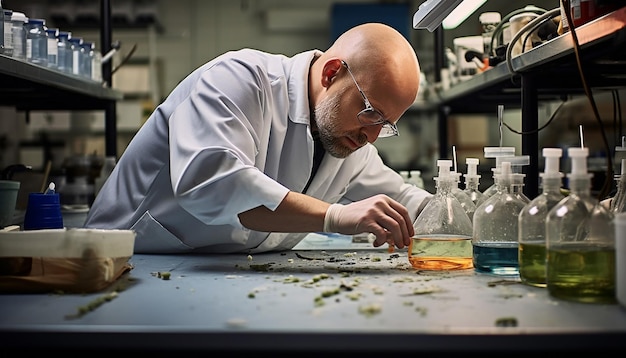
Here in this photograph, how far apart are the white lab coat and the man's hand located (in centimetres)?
14

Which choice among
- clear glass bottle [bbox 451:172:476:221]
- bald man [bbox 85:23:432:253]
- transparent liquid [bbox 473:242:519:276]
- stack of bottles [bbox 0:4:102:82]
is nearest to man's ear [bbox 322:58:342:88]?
bald man [bbox 85:23:432:253]

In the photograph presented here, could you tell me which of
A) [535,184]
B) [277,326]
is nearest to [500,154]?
[535,184]

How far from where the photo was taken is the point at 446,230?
162 centimetres

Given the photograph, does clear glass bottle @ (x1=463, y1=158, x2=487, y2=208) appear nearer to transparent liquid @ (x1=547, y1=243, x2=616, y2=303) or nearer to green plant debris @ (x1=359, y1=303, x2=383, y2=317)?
transparent liquid @ (x1=547, y1=243, x2=616, y2=303)

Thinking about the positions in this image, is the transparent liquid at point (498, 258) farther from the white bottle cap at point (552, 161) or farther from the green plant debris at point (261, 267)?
the green plant debris at point (261, 267)

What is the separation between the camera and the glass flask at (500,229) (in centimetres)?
147

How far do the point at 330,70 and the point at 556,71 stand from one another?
2.00 ft

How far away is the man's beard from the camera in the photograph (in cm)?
190

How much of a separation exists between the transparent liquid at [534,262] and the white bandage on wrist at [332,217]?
0.41 meters

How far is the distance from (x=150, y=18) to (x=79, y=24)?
70 centimetres

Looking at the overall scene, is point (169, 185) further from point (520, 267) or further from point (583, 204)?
point (583, 204)

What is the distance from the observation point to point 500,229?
58.9 inches

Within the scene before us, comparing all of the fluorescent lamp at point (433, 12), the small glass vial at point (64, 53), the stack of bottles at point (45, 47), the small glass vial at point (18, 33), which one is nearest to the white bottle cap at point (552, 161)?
the fluorescent lamp at point (433, 12)

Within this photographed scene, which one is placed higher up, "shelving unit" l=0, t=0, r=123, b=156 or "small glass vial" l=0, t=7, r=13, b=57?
"small glass vial" l=0, t=7, r=13, b=57
